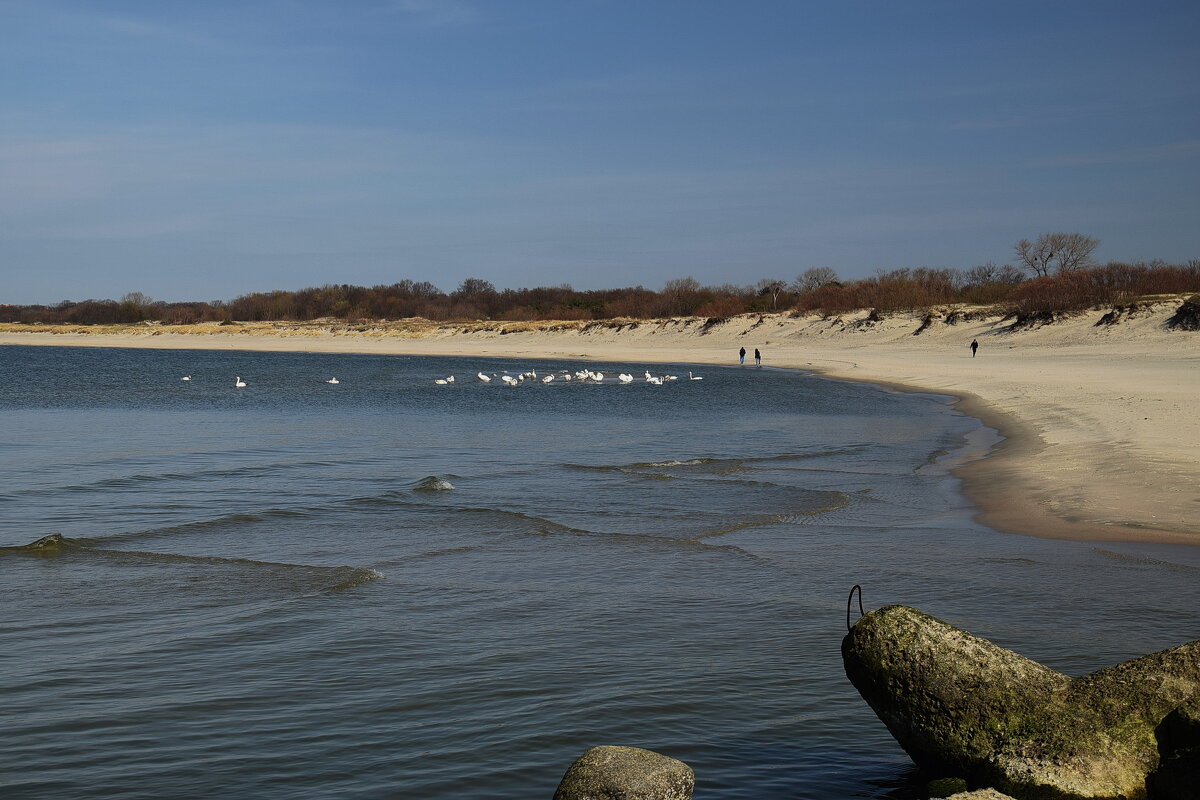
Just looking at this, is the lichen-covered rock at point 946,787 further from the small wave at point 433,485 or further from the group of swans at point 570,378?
the group of swans at point 570,378

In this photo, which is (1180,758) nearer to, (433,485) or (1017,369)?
(433,485)

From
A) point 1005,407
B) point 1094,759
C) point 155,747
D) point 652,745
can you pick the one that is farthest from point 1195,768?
point 1005,407

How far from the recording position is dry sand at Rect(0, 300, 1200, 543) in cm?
1278

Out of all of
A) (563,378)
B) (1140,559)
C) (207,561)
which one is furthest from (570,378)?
(1140,559)

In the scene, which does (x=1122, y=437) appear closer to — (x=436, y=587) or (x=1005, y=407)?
(x=1005, y=407)

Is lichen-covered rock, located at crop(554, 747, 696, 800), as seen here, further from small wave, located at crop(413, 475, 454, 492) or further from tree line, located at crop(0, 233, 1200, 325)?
tree line, located at crop(0, 233, 1200, 325)

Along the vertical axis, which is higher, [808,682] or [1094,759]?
[1094,759]

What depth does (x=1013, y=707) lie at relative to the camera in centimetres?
435

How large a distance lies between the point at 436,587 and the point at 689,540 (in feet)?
10.7

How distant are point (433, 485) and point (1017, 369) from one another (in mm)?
30931

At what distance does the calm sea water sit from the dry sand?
1081mm

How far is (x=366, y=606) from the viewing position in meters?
8.38

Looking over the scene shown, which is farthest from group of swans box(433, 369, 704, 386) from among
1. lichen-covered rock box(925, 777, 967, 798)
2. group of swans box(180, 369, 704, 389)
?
lichen-covered rock box(925, 777, 967, 798)

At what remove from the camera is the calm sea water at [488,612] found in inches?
214
